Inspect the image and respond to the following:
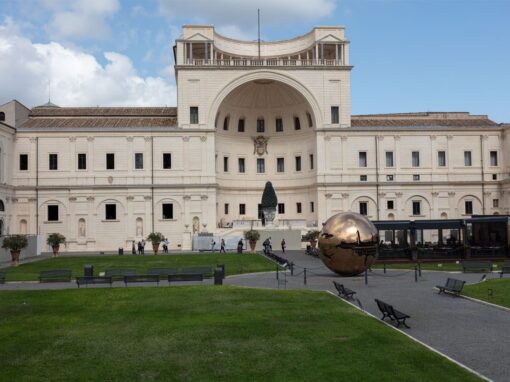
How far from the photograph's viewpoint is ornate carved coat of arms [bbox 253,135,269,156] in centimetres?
6794

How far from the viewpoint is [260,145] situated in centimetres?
6806

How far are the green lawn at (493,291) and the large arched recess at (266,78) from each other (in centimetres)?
3752

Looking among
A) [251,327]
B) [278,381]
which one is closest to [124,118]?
[251,327]

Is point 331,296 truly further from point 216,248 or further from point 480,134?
point 480,134

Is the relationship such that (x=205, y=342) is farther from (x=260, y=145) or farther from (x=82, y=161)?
(x=260, y=145)

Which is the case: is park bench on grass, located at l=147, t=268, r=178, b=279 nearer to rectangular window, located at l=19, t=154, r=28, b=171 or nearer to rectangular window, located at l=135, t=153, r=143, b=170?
rectangular window, located at l=135, t=153, r=143, b=170

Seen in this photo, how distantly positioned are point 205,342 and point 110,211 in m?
47.2

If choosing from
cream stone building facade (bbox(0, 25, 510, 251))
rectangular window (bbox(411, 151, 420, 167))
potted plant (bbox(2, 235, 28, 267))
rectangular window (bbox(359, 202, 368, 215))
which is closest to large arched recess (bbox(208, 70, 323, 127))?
cream stone building facade (bbox(0, 25, 510, 251))

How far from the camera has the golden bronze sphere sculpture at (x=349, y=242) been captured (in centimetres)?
2709

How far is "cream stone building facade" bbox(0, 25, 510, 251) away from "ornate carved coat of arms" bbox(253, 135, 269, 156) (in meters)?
0.12

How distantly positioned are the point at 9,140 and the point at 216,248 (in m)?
23.2

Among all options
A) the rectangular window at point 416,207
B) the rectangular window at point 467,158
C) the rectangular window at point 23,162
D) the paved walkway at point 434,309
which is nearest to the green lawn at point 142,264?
the paved walkway at point 434,309

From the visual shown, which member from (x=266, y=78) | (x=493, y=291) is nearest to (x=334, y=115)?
(x=266, y=78)

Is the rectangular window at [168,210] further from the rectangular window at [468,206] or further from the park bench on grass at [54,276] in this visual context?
the rectangular window at [468,206]
